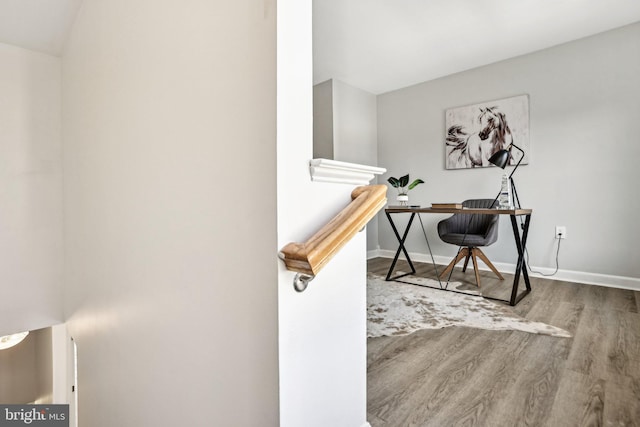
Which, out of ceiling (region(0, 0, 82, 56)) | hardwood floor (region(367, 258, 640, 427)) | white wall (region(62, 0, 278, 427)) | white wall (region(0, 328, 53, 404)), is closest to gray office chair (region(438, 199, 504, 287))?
hardwood floor (region(367, 258, 640, 427))

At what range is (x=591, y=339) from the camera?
170 centimetres

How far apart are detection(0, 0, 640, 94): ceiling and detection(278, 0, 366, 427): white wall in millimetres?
1982

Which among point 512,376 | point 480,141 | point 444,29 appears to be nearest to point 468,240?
point 480,141

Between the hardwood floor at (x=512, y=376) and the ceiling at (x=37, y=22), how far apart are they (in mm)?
2676

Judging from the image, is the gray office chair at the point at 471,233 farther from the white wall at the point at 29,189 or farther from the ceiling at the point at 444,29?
the white wall at the point at 29,189

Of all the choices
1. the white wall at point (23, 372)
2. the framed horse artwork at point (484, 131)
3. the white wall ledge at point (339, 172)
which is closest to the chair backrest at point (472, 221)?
the framed horse artwork at point (484, 131)

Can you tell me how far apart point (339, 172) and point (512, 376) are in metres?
1.26

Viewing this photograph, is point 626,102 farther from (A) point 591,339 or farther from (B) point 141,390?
(B) point 141,390

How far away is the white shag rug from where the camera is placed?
6.19 ft

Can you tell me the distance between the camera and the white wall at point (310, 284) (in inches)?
26.6

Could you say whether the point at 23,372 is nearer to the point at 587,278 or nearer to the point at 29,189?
the point at 29,189

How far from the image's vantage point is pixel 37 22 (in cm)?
200

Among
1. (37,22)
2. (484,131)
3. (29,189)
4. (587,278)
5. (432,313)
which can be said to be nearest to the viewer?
(37,22)

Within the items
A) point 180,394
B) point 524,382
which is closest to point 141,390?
point 180,394
